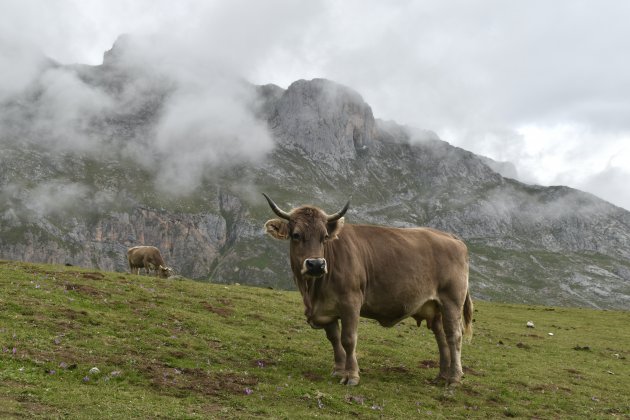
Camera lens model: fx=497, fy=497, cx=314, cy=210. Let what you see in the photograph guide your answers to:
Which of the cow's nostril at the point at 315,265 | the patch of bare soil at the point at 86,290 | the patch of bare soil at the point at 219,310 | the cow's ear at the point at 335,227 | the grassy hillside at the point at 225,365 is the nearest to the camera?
the grassy hillside at the point at 225,365

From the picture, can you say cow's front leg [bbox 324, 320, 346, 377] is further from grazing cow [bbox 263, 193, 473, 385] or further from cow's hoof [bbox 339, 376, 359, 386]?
cow's hoof [bbox 339, 376, 359, 386]

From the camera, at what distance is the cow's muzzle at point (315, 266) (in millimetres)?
13289

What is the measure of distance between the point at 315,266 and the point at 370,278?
338 cm

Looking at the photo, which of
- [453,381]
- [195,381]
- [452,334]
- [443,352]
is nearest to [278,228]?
[195,381]

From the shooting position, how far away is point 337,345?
15.8 meters

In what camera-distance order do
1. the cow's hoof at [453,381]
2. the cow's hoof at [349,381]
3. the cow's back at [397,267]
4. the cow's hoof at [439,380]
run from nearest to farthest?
1. the cow's hoof at [349,381]
2. the cow's back at [397,267]
3. the cow's hoof at [453,381]
4. the cow's hoof at [439,380]

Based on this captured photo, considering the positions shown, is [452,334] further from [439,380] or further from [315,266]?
[315,266]

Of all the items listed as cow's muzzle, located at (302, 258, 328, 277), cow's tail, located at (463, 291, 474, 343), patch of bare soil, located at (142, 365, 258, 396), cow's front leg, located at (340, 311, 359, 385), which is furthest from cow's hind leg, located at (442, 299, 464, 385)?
patch of bare soil, located at (142, 365, 258, 396)

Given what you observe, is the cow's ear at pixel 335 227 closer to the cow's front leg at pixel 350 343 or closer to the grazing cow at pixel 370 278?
the grazing cow at pixel 370 278

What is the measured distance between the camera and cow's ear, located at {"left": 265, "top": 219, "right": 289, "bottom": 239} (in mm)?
15195

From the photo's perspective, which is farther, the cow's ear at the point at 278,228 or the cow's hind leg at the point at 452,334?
the cow's hind leg at the point at 452,334

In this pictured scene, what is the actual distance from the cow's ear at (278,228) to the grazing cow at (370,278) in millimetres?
31

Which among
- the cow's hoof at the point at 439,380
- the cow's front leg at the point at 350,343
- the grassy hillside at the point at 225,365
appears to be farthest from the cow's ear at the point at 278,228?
the cow's hoof at the point at 439,380

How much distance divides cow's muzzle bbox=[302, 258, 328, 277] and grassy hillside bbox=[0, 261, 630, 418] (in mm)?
3346
